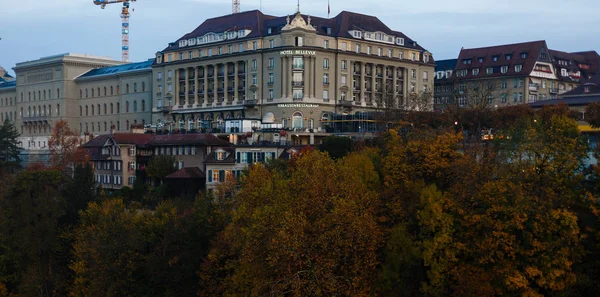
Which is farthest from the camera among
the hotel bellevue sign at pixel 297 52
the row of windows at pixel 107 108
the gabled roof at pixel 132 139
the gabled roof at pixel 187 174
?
the row of windows at pixel 107 108

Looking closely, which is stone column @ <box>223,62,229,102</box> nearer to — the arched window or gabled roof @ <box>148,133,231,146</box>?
the arched window

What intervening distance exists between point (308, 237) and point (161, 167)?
50.5 meters

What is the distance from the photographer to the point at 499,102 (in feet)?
426

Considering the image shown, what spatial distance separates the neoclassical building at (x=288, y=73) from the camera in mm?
113438

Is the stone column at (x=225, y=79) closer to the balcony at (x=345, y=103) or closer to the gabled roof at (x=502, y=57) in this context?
the balcony at (x=345, y=103)

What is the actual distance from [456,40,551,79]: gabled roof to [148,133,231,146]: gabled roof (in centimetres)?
5393

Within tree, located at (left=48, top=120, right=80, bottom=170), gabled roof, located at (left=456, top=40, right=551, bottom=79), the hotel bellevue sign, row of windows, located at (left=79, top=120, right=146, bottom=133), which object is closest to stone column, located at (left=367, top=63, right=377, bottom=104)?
the hotel bellevue sign

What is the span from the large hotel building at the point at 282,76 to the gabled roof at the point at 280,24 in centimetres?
20

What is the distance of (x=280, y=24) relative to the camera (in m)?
117

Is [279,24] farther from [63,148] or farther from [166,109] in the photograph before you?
[63,148]

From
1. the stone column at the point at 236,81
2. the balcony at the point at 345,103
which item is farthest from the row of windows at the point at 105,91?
the balcony at the point at 345,103

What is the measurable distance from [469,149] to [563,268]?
44.6 ft

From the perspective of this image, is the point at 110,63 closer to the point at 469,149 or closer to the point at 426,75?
the point at 426,75

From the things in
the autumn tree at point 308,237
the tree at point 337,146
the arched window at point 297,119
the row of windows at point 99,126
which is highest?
the arched window at point 297,119
